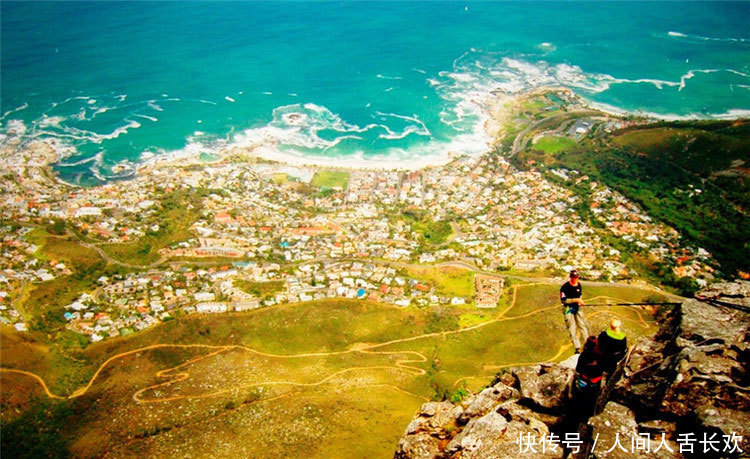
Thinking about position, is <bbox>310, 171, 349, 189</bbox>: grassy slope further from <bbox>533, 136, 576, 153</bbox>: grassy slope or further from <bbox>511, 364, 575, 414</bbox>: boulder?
<bbox>511, 364, 575, 414</bbox>: boulder

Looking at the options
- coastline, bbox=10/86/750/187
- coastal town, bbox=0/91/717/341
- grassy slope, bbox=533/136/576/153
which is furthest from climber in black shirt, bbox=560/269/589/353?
grassy slope, bbox=533/136/576/153

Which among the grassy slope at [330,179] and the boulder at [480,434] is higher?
the boulder at [480,434]

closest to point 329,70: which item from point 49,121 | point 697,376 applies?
point 49,121

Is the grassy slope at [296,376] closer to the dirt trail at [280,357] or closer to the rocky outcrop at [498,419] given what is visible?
the dirt trail at [280,357]

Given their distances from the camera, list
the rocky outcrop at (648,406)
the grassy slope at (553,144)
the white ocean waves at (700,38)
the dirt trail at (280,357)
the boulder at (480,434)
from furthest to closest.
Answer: the white ocean waves at (700,38), the grassy slope at (553,144), the dirt trail at (280,357), the boulder at (480,434), the rocky outcrop at (648,406)

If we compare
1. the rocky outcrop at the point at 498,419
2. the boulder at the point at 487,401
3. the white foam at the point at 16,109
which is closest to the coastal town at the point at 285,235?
the white foam at the point at 16,109

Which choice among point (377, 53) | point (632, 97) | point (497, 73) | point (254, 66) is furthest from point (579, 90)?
point (254, 66)

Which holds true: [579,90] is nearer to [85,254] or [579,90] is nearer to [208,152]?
[208,152]
